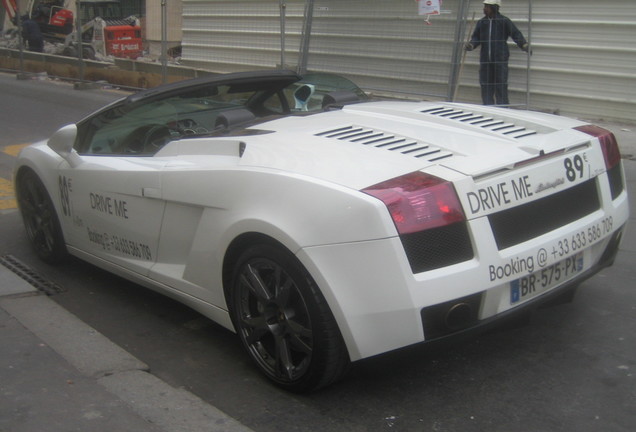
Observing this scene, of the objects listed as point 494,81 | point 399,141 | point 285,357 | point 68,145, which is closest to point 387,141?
point 399,141

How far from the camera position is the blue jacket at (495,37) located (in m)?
11.6

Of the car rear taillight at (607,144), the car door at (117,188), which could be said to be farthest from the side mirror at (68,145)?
the car rear taillight at (607,144)

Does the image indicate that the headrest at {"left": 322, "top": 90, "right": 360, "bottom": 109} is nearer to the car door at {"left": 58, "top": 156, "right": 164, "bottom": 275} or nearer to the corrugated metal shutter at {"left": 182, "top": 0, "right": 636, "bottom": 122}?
the car door at {"left": 58, "top": 156, "right": 164, "bottom": 275}

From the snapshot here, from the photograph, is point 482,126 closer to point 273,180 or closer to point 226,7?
point 273,180

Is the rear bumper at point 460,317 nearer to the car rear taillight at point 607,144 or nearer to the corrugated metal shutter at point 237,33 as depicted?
the car rear taillight at point 607,144

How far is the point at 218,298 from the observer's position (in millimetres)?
3963

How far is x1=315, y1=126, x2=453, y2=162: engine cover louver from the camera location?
11.8 feet

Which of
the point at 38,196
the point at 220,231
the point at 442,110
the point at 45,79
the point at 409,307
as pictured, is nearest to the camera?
the point at 409,307

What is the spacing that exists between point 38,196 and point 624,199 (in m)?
3.90

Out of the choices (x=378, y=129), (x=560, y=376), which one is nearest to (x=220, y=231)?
(x=378, y=129)

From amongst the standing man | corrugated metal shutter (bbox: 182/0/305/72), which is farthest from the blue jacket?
corrugated metal shutter (bbox: 182/0/305/72)

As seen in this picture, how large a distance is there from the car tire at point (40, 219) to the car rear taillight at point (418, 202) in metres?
3.00

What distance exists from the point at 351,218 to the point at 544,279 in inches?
39.3

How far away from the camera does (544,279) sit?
3.56 meters
